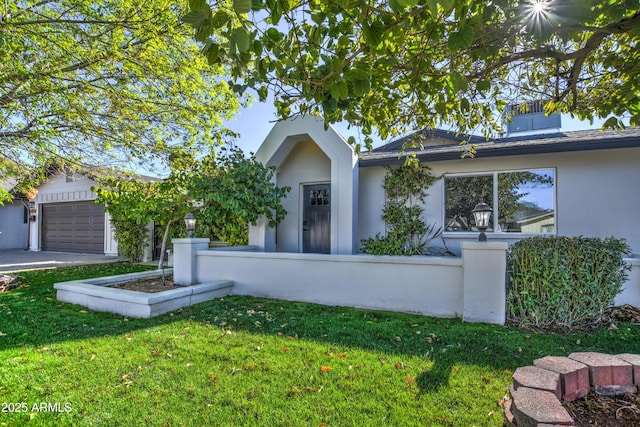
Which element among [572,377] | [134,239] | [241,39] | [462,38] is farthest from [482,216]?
[134,239]

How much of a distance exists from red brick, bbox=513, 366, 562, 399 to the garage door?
17.1 metres

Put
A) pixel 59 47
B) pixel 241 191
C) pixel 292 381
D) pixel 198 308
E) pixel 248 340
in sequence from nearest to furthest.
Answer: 1. pixel 292 381
2. pixel 248 340
3. pixel 59 47
4. pixel 198 308
5. pixel 241 191

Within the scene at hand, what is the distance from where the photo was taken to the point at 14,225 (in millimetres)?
19094

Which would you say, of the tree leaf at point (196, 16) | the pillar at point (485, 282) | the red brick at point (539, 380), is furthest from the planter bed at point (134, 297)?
the red brick at point (539, 380)

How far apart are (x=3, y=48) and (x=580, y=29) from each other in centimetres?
701

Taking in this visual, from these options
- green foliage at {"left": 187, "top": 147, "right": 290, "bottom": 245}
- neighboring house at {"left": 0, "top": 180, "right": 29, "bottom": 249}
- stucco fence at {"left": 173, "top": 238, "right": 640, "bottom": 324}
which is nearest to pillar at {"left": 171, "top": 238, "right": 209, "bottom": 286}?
stucco fence at {"left": 173, "top": 238, "right": 640, "bottom": 324}

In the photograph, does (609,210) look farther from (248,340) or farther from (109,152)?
(109,152)

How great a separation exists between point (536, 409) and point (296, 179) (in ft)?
27.3

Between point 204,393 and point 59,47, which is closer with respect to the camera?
point 204,393

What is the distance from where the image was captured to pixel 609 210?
706cm

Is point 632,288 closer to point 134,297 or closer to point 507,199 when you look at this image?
point 507,199

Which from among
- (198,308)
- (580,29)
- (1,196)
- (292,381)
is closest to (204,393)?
(292,381)


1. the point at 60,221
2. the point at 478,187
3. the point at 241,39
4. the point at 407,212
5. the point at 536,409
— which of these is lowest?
the point at 536,409

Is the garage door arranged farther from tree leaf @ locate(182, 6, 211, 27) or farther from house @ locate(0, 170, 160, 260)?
tree leaf @ locate(182, 6, 211, 27)
